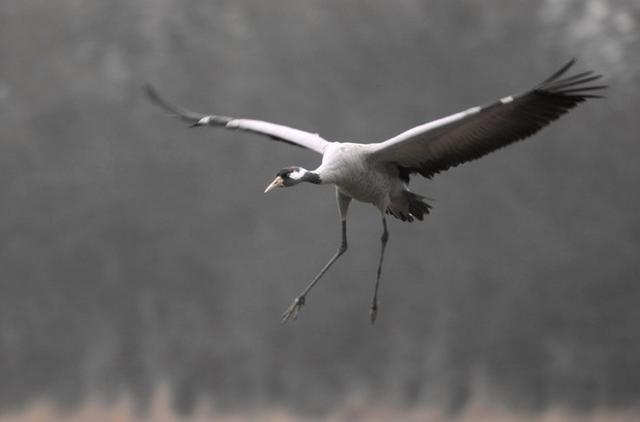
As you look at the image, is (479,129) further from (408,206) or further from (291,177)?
(291,177)

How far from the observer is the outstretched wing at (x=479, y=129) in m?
10.0

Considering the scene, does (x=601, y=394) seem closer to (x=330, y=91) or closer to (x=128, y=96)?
(x=330, y=91)

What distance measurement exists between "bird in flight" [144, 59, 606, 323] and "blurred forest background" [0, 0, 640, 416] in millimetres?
16439

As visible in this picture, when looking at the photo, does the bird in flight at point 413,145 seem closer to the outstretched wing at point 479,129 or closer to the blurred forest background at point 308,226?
the outstretched wing at point 479,129

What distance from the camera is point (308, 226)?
29.2 metres

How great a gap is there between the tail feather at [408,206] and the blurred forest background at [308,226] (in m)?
16.0

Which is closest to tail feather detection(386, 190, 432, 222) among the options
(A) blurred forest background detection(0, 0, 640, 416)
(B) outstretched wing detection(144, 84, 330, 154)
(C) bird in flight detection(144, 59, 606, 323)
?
(C) bird in flight detection(144, 59, 606, 323)

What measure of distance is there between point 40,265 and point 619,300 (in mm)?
12041

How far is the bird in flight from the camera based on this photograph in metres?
10.1

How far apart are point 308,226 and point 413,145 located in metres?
18.5

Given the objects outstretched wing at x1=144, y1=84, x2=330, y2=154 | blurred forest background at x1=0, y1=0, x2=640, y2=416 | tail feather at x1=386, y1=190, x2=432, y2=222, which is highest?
blurred forest background at x1=0, y1=0, x2=640, y2=416

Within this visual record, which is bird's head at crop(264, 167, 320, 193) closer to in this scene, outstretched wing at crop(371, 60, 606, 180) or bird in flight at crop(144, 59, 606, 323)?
bird in flight at crop(144, 59, 606, 323)

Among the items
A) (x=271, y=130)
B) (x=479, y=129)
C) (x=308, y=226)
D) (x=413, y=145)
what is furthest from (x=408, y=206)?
(x=308, y=226)

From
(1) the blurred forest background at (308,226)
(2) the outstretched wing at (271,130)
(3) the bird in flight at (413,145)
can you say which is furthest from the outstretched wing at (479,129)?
(1) the blurred forest background at (308,226)
